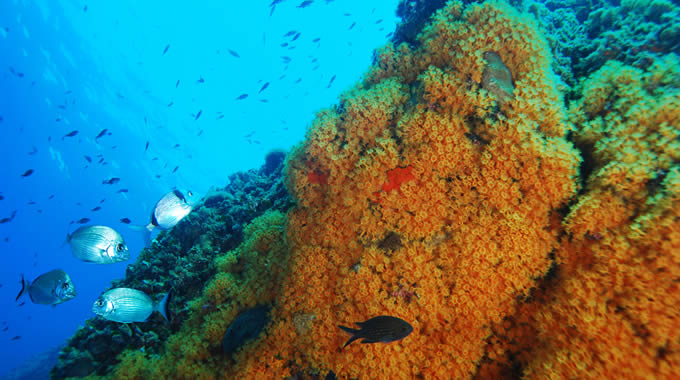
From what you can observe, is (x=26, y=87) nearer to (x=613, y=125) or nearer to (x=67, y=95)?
(x=67, y=95)

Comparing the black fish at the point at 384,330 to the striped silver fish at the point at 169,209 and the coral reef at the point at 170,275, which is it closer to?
the coral reef at the point at 170,275

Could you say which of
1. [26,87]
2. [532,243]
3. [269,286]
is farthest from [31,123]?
[532,243]

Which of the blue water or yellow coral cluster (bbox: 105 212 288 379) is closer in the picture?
yellow coral cluster (bbox: 105 212 288 379)

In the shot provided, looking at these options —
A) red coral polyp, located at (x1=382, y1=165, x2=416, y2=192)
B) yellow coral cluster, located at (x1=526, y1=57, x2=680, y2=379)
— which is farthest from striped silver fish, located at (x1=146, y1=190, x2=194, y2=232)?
yellow coral cluster, located at (x1=526, y1=57, x2=680, y2=379)

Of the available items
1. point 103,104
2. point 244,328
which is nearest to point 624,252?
point 244,328

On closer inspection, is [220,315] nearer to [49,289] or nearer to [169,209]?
[169,209]

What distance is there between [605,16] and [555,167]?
5.34 meters

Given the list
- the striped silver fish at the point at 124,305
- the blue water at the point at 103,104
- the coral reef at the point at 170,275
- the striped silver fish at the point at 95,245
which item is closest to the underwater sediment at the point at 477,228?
the striped silver fish at the point at 124,305

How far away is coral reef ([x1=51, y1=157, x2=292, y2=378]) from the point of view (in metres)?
6.59

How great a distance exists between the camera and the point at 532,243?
11.5ft

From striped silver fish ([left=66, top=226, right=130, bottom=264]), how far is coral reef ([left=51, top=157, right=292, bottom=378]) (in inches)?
71.5

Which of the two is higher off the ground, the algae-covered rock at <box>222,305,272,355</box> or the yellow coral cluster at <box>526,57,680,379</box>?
the algae-covered rock at <box>222,305,272,355</box>

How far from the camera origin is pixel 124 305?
5.12 metres

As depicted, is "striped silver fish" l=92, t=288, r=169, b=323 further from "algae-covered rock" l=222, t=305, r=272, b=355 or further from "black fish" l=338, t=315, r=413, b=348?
"black fish" l=338, t=315, r=413, b=348
